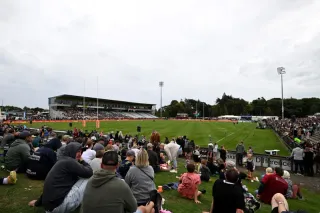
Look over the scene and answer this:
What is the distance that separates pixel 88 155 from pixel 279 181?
5937mm

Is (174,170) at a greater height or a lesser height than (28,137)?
lesser

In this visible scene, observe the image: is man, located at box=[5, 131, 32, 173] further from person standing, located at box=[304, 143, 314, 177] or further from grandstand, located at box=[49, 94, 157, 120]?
grandstand, located at box=[49, 94, 157, 120]

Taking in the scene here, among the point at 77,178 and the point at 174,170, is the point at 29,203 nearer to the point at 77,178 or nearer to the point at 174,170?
the point at 77,178

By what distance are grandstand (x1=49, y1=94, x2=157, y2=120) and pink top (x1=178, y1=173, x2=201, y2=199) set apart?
71.1 metres

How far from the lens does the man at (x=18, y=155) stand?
6.64 metres

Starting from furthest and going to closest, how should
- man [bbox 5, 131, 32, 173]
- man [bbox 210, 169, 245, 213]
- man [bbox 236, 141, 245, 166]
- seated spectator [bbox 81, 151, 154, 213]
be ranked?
1. man [bbox 236, 141, 245, 166]
2. man [bbox 5, 131, 32, 173]
3. man [bbox 210, 169, 245, 213]
4. seated spectator [bbox 81, 151, 154, 213]

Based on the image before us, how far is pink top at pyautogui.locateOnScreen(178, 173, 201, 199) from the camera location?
614 cm

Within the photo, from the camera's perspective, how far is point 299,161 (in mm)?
A: 12047

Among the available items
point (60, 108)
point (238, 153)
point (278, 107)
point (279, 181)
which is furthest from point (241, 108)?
point (279, 181)

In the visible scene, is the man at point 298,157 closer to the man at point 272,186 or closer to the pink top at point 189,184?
the man at point 272,186

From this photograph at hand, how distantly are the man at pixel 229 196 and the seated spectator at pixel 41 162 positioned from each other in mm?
4590

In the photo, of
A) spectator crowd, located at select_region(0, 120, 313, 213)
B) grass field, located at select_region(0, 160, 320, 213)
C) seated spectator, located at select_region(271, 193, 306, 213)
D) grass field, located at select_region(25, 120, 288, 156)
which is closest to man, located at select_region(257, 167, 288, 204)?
spectator crowd, located at select_region(0, 120, 313, 213)

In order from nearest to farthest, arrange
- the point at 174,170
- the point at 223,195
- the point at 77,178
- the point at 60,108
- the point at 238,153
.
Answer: the point at 223,195 < the point at 77,178 < the point at 174,170 < the point at 238,153 < the point at 60,108

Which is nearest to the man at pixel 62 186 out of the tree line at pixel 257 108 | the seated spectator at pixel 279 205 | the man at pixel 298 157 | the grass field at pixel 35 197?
the grass field at pixel 35 197
